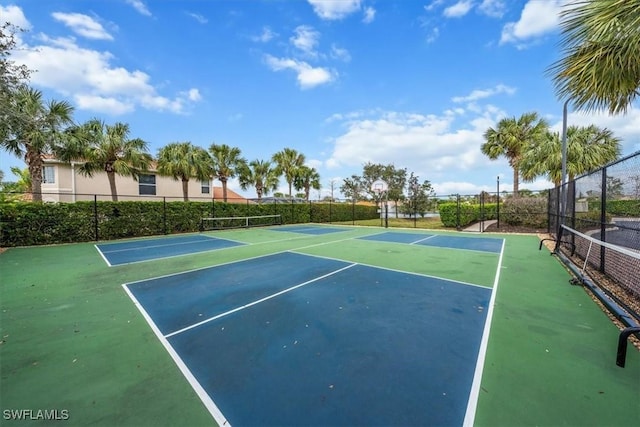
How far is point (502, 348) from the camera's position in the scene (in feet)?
9.08

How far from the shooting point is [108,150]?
13.8m

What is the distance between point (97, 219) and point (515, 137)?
24305 millimetres

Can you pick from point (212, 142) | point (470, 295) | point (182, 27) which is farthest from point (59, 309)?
point (212, 142)

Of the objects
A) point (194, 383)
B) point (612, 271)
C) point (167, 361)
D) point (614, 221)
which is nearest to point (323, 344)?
point (194, 383)

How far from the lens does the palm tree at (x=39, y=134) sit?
11195 mm

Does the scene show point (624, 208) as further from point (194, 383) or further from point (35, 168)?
point (35, 168)

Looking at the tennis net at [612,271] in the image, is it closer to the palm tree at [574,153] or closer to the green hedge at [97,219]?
the palm tree at [574,153]

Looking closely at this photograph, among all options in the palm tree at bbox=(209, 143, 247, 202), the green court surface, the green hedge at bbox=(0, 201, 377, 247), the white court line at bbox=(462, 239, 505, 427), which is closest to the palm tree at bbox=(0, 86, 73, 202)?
the green hedge at bbox=(0, 201, 377, 247)

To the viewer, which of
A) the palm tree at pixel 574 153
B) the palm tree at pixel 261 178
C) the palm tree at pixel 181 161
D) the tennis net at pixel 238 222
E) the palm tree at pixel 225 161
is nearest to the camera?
the palm tree at pixel 574 153

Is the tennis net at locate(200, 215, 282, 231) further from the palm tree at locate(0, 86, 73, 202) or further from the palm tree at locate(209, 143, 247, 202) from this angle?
the palm tree at locate(0, 86, 73, 202)

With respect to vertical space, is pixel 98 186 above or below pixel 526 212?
above

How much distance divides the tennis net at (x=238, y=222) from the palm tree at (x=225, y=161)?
4.07m

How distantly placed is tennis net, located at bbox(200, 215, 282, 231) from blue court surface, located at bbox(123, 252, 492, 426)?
10964mm

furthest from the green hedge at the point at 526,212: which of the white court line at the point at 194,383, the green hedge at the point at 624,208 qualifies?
the white court line at the point at 194,383
